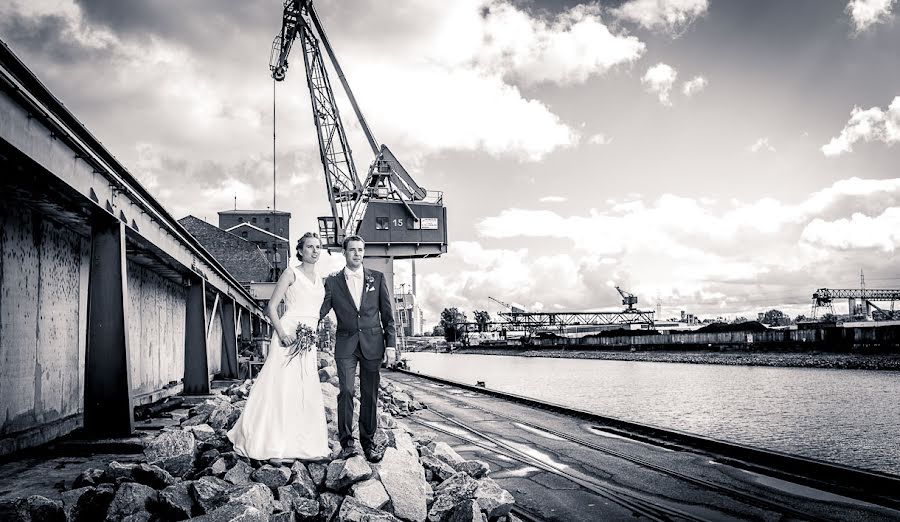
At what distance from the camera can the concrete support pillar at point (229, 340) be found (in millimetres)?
15836

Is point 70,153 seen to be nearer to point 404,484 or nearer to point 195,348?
point 404,484

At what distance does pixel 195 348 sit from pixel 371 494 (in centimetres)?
842

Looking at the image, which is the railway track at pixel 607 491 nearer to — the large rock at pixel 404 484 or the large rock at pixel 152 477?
the large rock at pixel 404 484

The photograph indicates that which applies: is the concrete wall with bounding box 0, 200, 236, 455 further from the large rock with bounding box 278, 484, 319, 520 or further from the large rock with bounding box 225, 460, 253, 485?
the large rock with bounding box 278, 484, 319, 520

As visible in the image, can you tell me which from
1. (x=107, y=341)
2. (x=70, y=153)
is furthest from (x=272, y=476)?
(x=70, y=153)

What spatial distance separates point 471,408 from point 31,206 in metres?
9.86

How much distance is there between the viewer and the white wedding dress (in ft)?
14.4

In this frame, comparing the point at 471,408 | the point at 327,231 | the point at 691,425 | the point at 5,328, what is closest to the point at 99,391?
the point at 5,328

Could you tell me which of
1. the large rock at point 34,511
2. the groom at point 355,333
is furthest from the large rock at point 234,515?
the groom at point 355,333

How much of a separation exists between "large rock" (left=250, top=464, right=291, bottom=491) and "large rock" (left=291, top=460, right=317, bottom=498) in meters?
0.08

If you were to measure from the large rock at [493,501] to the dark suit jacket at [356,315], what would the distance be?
143 cm

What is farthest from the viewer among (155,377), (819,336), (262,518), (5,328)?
(819,336)

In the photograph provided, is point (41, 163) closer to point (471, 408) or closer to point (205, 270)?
point (205, 270)

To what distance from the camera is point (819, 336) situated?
130 ft
